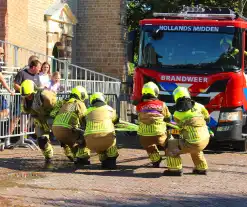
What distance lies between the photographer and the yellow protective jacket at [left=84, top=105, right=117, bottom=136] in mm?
9234

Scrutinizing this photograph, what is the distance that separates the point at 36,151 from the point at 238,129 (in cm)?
424

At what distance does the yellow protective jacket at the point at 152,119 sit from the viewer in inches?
366

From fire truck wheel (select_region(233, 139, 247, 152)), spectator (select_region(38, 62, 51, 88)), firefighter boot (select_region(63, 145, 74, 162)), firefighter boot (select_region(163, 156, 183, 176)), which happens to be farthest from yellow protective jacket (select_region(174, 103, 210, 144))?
spectator (select_region(38, 62, 51, 88))

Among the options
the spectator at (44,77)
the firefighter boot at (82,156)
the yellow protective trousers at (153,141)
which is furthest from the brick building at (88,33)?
the yellow protective trousers at (153,141)

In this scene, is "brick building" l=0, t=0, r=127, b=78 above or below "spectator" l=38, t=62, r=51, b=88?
above

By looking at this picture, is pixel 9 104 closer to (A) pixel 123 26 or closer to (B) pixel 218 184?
(B) pixel 218 184

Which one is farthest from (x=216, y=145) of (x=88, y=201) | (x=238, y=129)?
(x=88, y=201)

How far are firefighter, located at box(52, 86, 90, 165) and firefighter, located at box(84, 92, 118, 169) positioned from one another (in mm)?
267

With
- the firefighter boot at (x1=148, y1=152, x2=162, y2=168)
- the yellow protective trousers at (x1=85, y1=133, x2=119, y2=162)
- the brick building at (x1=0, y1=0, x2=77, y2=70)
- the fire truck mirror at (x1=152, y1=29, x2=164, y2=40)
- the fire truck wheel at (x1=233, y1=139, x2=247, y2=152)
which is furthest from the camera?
the brick building at (x1=0, y1=0, x2=77, y2=70)

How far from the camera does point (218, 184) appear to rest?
8352 mm

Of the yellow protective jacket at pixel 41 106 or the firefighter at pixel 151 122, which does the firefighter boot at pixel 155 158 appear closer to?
the firefighter at pixel 151 122

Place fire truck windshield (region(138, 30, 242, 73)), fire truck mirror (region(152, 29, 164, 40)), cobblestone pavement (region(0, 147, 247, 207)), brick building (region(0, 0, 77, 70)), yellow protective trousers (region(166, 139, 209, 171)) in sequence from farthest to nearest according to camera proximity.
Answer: brick building (region(0, 0, 77, 70))
fire truck mirror (region(152, 29, 164, 40))
fire truck windshield (region(138, 30, 242, 73))
yellow protective trousers (region(166, 139, 209, 171))
cobblestone pavement (region(0, 147, 247, 207))

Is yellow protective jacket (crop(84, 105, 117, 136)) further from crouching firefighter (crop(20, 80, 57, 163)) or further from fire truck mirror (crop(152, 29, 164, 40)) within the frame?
fire truck mirror (crop(152, 29, 164, 40))

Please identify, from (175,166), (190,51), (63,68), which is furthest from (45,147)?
(63,68)
